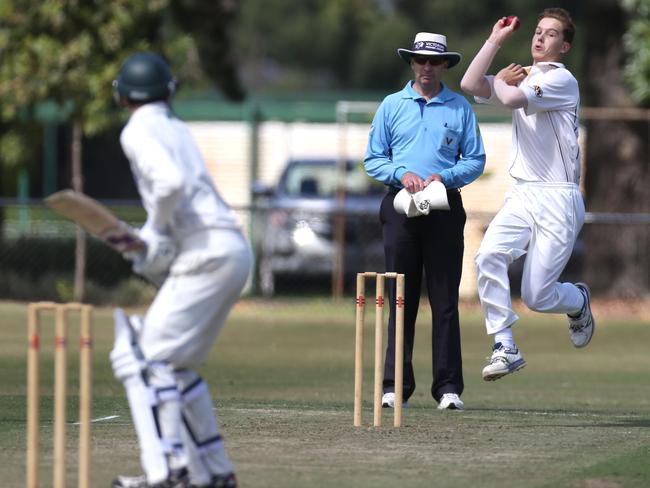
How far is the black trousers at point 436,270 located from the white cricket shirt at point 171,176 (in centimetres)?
346

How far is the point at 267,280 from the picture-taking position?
71.1ft

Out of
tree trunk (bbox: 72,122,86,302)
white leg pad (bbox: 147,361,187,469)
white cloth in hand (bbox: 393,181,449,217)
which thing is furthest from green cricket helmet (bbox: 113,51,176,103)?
tree trunk (bbox: 72,122,86,302)

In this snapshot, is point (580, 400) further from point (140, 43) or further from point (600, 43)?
point (600, 43)

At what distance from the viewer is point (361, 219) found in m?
21.9

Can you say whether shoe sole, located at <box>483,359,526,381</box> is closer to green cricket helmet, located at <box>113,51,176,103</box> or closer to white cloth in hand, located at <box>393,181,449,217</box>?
white cloth in hand, located at <box>393,181,449,217</box>

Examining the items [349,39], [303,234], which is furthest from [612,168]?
[349,39]

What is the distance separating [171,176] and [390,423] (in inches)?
125

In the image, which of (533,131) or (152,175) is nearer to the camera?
(152,175)

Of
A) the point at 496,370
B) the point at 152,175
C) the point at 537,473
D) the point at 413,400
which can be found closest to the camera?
the point at 152,175

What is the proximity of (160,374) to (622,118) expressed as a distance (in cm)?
1676

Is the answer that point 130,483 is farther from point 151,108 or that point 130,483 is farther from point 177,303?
point 151,108

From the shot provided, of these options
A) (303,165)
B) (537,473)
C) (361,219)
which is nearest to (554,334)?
(361,219)

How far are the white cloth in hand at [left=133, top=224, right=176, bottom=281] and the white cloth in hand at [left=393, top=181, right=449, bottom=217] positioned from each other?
128 inches

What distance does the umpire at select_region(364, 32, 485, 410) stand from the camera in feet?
32.7
